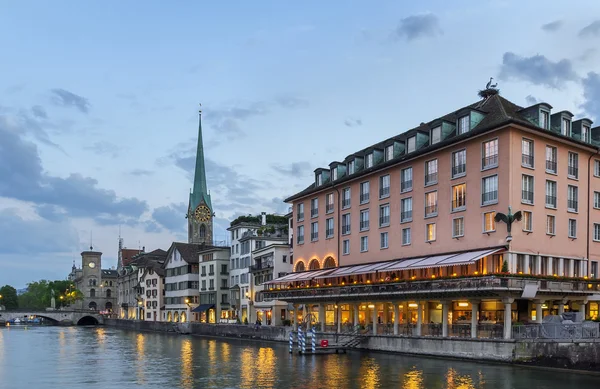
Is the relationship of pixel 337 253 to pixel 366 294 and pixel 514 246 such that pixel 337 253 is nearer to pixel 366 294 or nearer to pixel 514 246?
pixel 366 294

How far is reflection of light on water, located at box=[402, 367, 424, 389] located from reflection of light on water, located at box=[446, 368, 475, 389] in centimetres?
177

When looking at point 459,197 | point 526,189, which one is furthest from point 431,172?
point 526,189

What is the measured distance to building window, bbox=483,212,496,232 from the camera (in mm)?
58237

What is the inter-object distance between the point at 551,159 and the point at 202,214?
477 feet

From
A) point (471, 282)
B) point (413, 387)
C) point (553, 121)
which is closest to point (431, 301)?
point (471, 282)

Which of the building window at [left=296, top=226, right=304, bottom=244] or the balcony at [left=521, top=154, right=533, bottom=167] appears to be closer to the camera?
the balcony at [left=521, top=154, right=533, bottom=167]

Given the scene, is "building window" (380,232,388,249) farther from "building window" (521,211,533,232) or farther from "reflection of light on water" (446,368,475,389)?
"reflection of light on water" (446,368,475,389)

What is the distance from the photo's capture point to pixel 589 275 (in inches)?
2463

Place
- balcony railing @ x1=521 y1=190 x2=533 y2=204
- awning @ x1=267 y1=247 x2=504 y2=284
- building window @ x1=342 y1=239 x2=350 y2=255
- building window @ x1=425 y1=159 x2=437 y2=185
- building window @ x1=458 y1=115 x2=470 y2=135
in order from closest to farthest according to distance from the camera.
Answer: awning @ x1=267 y1=247 x2=504 y2=284
balcony railing @ x1=521 y1=190 x2=533 y2=204
building window @ x1=458 y1=115 x2=470 y2=135
building window @ x1=425 y1=159 x2=437 y2=185
building window @ x1=342 y1=239 x2=350 y2=255

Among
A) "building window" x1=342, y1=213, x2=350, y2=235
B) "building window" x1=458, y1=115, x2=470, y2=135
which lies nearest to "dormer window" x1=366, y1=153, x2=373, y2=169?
"building window" x1=342, y1=213, x2=350, y2=235

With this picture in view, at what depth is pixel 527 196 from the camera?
58.3 meters

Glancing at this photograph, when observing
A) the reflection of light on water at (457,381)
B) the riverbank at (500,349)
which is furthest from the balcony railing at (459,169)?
the reflection of light on water at (457,381)

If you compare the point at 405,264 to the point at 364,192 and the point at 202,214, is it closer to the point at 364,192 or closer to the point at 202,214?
A: the point at 364,192

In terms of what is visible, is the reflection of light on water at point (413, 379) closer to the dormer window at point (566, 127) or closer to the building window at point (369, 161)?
the dormer window at point (566, 127)
